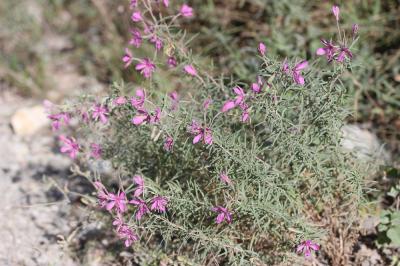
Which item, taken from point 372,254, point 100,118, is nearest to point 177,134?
point 100,118

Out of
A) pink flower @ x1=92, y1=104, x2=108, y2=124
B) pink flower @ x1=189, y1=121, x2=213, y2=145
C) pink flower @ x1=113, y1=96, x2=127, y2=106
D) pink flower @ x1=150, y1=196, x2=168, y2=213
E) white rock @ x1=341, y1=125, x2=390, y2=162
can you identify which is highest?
pink flower @ x1=113, y1=96, x2=127, y2=106

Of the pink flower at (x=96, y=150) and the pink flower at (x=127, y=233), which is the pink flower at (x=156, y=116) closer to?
the pink flower at (x=127, y=233)

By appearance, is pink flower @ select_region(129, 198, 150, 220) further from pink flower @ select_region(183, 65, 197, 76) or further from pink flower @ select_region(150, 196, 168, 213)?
pink flower @ select_region(183, 65, 197, 76)

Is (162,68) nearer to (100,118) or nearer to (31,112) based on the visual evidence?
(31,112)

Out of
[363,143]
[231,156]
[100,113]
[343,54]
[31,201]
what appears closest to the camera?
[343,54]

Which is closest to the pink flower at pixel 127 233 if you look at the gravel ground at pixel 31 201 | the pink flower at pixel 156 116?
the pink flower at pixel 156 116

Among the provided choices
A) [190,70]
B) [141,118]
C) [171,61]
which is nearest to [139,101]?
[141,118]

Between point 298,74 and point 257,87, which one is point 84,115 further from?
point 298,74

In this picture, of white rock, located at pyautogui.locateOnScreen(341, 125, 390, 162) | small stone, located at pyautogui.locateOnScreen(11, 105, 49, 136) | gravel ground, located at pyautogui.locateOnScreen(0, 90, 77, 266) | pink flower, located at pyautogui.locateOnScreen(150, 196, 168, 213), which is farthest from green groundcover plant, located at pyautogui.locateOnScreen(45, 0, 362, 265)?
small stone, located at pyautogui.locateOnScreen(11, 105, 49, 136)
